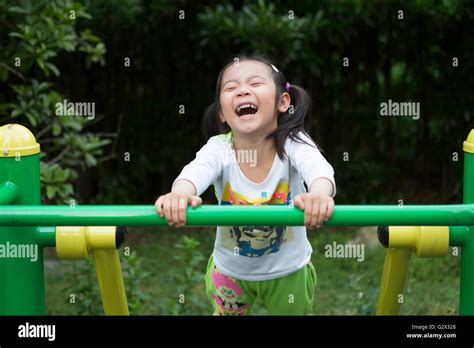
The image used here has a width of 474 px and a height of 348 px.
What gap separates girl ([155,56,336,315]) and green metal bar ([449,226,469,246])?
0.40m

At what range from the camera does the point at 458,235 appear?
2379 millimetres

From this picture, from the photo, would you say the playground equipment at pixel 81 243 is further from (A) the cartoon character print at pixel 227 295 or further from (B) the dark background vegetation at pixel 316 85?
(B) the dark background vegetation at pixel 316 85

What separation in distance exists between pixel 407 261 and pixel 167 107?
318 cm

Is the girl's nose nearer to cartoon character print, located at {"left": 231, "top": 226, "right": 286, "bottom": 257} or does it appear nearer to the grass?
cartoon character print, located at {"left": 231, "top": 226, "right": 286, "bottom": 257}

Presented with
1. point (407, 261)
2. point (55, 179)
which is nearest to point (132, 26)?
point (55, 179)

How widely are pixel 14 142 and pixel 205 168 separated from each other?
1.74 ft

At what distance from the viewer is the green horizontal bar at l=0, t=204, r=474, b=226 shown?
1.99 meters

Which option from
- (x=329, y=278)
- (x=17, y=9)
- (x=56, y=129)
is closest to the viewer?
(x=17, y=9)

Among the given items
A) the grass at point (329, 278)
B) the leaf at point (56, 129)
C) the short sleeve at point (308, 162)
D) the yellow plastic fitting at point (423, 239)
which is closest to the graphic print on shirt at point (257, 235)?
the short sleeve at point (308, 162)

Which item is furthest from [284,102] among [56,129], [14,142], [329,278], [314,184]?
[329,278]

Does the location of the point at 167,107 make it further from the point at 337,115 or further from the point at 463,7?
the point at 463,7

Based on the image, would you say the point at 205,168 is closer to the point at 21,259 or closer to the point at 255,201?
the point at 255,201

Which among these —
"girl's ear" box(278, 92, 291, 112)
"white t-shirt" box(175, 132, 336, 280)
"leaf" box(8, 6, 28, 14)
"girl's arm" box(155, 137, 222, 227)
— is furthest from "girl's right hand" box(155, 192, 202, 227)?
"leaf" box(8, 6, 28, 14)

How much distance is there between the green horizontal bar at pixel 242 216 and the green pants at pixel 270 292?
626 mm
